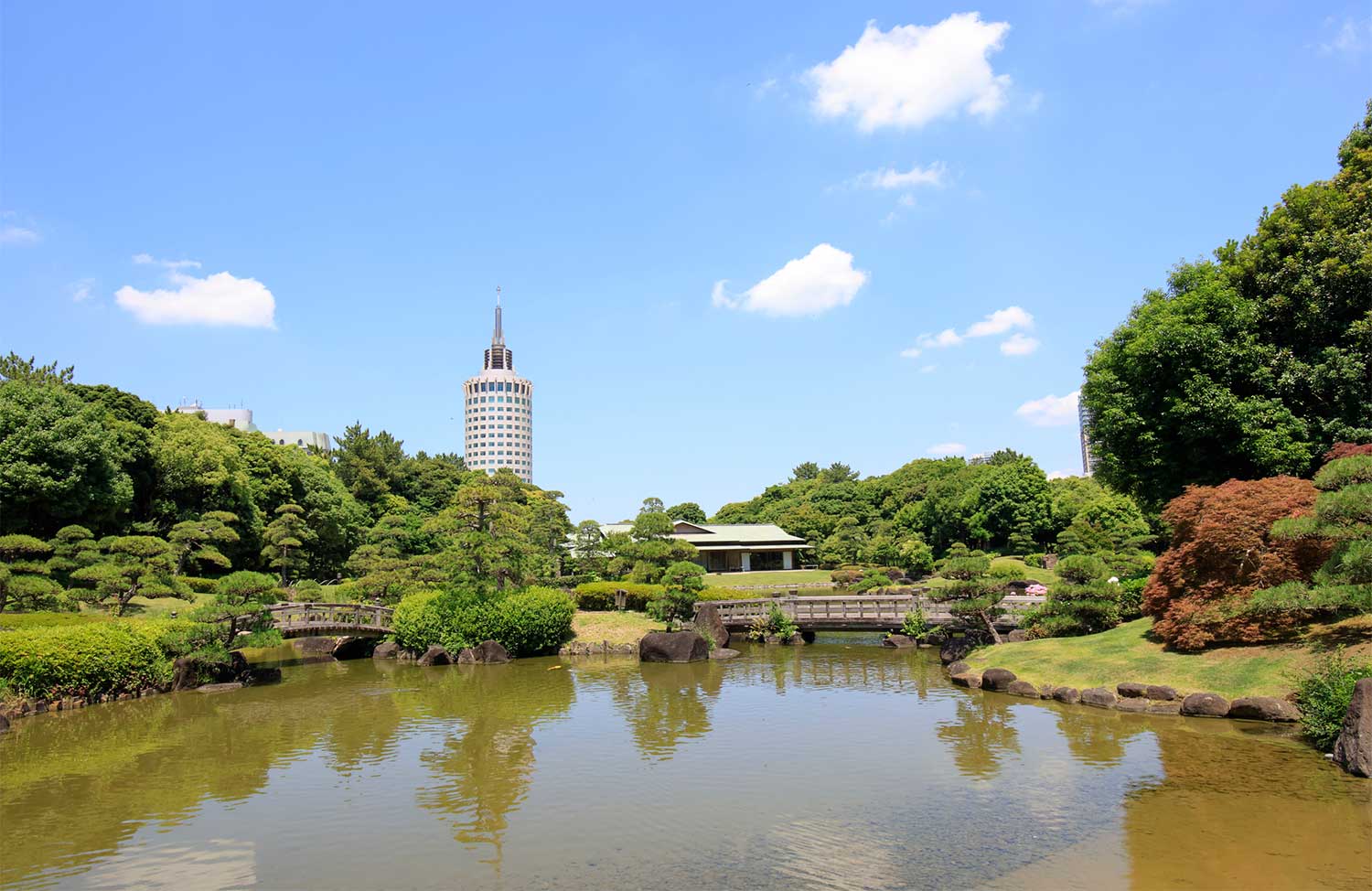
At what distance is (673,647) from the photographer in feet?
92.2

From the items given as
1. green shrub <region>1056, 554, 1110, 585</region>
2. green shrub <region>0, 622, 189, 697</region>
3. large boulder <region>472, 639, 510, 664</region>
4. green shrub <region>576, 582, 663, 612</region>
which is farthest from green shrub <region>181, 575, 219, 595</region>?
green shrub <region>1056, 554, 1110, 585</region>

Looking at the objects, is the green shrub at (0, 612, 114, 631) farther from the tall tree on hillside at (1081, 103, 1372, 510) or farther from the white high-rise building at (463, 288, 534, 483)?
the white high-rise building at (463, 288, 534, 483)

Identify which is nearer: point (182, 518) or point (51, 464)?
point (51, 464)

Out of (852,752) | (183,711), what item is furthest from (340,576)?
(852,752)

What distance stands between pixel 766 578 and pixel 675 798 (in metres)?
43.8

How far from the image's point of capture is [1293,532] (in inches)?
541

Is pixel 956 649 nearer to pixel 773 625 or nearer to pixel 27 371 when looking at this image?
pixel 773 625

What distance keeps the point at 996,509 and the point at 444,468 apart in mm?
46528

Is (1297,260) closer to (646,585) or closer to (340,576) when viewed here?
(646,585)

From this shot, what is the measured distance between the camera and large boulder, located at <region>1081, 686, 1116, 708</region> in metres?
17.7

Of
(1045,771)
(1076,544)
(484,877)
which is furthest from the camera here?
(1076,544)

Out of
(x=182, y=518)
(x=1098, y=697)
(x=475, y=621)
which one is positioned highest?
(x=182, y=518)

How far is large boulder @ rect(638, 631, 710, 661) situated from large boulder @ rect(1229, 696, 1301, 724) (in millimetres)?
16241

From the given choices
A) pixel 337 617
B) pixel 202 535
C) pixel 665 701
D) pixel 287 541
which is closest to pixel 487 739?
A: pixel 665 701
